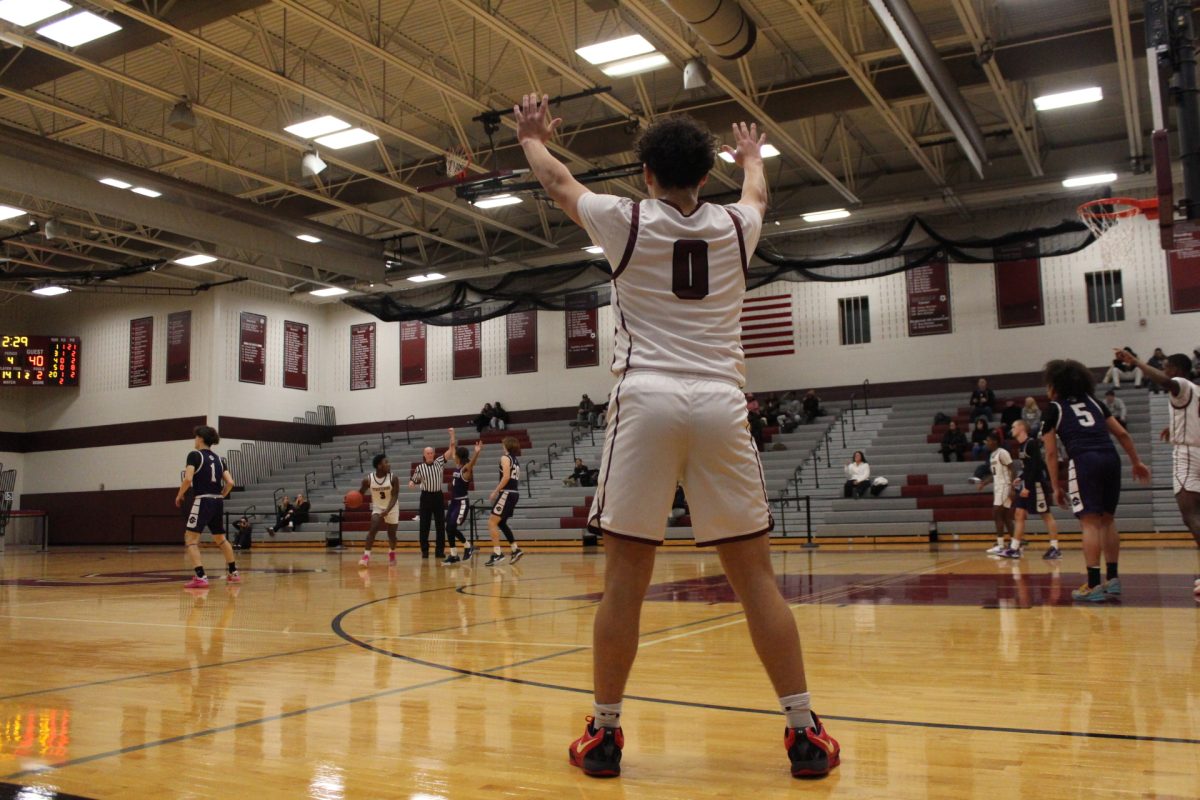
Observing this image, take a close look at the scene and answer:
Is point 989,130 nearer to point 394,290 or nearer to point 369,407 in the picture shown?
point 394,290

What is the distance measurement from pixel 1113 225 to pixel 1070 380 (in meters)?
12.3

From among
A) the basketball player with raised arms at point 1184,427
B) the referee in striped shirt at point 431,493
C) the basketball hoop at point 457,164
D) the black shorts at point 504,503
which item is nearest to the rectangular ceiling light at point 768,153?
the basketball hoop at point 457,164

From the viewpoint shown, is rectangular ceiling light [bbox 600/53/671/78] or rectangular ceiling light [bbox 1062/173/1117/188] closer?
rectangular ceiling light [bbox 600/53/671/78]

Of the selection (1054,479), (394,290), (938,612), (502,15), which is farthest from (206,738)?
(394,290)

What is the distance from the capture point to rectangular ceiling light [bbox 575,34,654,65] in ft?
46.2

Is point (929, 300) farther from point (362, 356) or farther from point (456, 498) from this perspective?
point (362, 356)

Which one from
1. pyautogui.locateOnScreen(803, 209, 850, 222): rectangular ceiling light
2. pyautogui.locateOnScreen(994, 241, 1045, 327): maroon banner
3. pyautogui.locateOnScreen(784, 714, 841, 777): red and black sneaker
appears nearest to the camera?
pyautogui.locateOnScreen(784, 714, 841, 777): red and black sneaker

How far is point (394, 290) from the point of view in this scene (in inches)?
1157

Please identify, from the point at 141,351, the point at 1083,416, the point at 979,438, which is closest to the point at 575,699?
the point at 1083,416

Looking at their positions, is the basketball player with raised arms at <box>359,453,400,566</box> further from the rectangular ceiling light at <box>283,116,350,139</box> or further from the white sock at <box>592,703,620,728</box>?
the white sock at <box>592,703,620,728</box>

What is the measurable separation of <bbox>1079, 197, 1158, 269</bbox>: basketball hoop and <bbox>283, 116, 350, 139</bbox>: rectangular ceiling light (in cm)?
1194

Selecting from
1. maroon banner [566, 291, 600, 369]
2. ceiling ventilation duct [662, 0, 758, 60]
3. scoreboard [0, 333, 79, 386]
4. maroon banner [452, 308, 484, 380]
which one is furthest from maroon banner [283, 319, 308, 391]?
ceiling ventilation duct [662, 0, 758, 60]

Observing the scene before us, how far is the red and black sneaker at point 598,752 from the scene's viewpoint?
8.70 feet

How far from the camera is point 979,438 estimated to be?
1919cm
